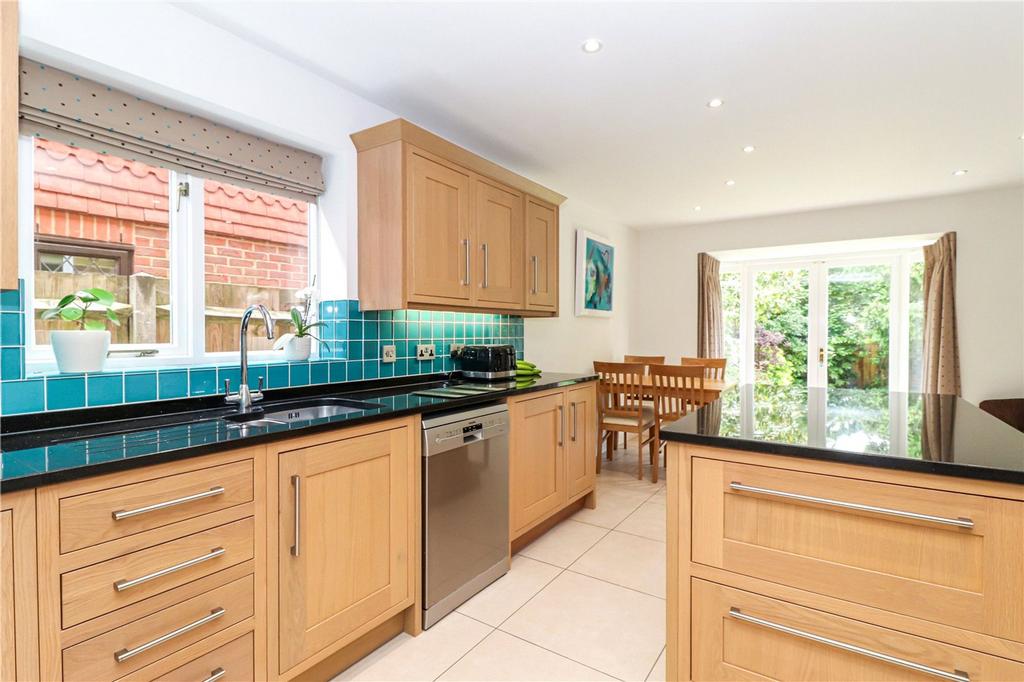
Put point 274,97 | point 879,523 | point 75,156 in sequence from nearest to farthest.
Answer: point 879,523
point 75,156
point 274,97

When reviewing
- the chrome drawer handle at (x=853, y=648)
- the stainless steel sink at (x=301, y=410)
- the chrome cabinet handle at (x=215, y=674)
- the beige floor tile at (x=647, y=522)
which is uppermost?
the stainless steel sink at (x=301, y=410)

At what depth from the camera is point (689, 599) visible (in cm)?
138

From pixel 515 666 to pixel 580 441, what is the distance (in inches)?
59.5

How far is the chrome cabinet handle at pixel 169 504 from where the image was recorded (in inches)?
45.8

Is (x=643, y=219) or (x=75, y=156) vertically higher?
(x=643, y=219)

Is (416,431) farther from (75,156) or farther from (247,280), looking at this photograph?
(75,156)

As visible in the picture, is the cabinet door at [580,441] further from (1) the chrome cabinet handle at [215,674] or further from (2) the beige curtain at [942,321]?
(2) the beige curtain at [942,321]

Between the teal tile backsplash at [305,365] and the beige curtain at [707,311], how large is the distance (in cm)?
270

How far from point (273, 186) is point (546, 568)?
90.6 inches

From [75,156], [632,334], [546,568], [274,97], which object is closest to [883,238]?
[632,334]

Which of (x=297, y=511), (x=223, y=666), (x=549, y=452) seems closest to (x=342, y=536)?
(x=297, y=511)

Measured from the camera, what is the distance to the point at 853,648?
1.16 metres

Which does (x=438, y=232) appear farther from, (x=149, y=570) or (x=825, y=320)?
(x=825, y=320)

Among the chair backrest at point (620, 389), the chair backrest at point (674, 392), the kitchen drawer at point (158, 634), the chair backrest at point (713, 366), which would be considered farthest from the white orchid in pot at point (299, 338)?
the chair backrest at point (713, 366)
